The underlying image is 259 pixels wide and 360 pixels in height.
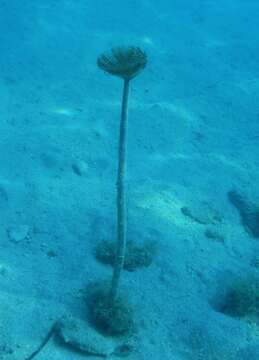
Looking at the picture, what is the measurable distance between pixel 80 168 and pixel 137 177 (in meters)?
1.01

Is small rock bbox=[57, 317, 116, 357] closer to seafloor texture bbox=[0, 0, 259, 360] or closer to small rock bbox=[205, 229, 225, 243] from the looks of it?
seafloor texture bbox=[0, 0, 259, 360]

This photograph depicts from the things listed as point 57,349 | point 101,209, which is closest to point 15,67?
point 101,209

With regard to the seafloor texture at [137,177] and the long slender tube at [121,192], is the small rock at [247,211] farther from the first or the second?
the long slender tube at [121,192]

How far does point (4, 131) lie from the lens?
289 inches

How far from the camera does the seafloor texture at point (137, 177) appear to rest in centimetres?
459

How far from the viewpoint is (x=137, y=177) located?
700cm

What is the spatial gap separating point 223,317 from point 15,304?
243 cm

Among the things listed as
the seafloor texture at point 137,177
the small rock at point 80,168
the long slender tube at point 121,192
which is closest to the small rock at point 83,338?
the seafloor texture at point 137,177

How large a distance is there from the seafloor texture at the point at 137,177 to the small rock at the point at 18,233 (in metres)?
0.02

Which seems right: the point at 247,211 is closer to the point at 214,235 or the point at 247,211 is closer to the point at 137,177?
the point at 214,235

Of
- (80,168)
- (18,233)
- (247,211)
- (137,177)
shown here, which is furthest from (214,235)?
(18,233)

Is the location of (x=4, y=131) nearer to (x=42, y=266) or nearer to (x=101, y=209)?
(x=101, y=209)

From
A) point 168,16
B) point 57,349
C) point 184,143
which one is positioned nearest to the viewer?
point 57,349

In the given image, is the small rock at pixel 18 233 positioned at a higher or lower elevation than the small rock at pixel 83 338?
lower
